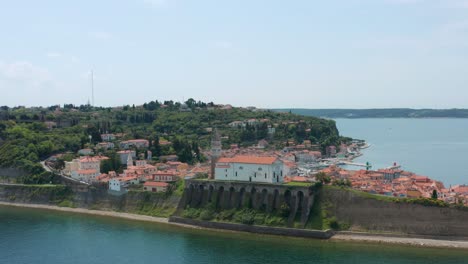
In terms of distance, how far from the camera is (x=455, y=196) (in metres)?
41.4

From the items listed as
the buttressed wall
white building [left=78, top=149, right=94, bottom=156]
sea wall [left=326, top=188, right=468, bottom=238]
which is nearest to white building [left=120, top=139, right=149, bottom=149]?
white building [left=78, top=149, right=94, bottom=156]

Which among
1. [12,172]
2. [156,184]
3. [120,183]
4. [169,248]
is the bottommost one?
[169,248]

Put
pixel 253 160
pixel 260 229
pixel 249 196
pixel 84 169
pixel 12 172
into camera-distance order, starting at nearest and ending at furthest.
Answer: pixel 260 229 < pixel 249 196 < pixel 253 160 < pixel 84 169 < pixel 12 172

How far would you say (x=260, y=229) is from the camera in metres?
38.9

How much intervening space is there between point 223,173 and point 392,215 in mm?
13751

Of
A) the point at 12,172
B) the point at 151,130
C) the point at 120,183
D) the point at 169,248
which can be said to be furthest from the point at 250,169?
the point at 151,130

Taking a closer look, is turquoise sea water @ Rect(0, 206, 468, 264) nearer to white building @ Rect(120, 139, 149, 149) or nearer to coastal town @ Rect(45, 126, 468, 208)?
coastal town @ Rect(45, 126, 468, 208)

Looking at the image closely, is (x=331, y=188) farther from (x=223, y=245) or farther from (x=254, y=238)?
(x=223, y=245)

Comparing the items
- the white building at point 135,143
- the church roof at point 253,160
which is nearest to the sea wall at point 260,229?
the church roof at point 253,160

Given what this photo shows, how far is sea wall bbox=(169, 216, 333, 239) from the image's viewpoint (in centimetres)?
3706

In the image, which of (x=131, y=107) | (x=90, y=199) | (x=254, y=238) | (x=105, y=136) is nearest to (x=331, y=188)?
(x=254, y=238)

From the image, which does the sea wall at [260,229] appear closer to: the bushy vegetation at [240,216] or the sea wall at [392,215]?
the bushy vegetation at [240,216]

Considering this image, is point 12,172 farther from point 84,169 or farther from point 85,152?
point 85,152

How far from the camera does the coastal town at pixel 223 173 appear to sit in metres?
42.2
